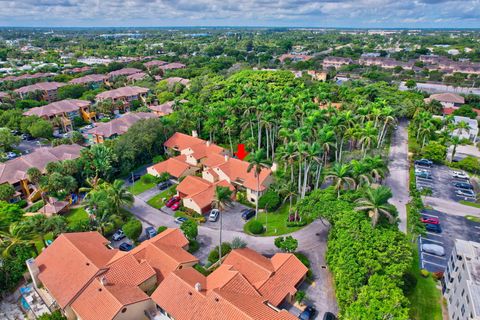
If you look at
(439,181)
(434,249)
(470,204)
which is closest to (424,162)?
(439,181)

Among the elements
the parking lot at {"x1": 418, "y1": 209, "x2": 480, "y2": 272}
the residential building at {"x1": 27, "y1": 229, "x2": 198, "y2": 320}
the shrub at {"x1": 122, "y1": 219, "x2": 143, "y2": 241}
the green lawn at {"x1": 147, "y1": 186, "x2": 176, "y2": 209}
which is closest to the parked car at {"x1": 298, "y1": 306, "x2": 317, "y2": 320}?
the residential building at {"x1": 27, "y1": 229, "x2": 198, "y2": 320}

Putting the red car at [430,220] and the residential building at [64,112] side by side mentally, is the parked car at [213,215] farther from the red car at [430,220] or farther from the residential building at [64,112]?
→ the residential building at [64,112]

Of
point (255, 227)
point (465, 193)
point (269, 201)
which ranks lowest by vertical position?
point (255, 227)

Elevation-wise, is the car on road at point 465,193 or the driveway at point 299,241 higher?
the car on road at point 465,193

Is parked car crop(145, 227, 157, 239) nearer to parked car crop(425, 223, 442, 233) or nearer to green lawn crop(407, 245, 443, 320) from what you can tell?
green lawn crop(407, 245, 443, 320)

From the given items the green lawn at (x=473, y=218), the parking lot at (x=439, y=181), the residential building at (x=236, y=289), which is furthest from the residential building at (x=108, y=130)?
the green lawn at (x=473, y=218)

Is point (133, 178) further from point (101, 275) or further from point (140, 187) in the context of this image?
point (101, 275)
